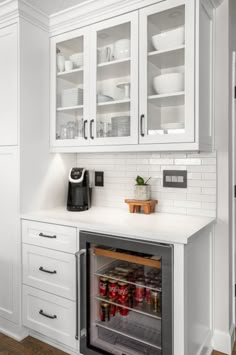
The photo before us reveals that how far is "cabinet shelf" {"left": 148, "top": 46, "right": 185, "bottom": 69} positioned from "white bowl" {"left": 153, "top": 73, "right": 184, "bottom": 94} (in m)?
0.07

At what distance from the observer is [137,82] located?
1.92m

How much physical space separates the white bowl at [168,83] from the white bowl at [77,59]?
2.13 feet

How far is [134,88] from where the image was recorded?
1.93 metres

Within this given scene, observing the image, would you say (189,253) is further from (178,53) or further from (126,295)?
(178,53)

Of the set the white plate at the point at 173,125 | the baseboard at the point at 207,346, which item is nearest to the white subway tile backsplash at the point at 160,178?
the white plate at the point at 173,125

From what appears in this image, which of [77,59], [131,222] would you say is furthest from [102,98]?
[131,222]

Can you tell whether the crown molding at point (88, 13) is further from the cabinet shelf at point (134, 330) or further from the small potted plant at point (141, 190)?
the cabinet shelf at point (134, 330)

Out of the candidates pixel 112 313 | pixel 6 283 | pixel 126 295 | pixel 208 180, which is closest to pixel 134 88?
pixel 208 180

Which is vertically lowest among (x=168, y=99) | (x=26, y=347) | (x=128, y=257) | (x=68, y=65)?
(x=26, y=347)

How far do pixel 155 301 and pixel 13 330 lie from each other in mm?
1161

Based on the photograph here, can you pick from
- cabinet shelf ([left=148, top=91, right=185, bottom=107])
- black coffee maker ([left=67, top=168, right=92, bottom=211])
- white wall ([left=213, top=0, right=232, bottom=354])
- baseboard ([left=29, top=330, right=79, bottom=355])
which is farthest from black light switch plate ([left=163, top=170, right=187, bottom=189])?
baseboard ([left=29, top=330, right=79, bottom=355])

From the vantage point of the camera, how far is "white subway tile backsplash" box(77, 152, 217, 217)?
2053mm

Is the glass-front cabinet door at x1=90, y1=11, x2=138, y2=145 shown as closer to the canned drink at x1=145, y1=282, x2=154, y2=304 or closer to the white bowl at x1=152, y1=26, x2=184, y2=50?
the white bowl at x1=152, y1=26, x2=184, y2=50

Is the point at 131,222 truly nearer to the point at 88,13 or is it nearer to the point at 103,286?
the point at 103,286
